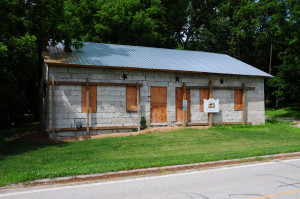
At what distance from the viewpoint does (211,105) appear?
16797mm

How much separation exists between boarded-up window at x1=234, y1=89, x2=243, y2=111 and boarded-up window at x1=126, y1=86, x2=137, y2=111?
24.3 ft

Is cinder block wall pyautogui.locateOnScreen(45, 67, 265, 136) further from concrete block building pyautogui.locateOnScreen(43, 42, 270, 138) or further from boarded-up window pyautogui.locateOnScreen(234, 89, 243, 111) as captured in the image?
boarded-up window pyautogui.locateOnScreen(234, 89, 243, 111)

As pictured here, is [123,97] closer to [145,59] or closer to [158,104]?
[158,104]

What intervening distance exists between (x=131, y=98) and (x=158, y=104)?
6.07ft

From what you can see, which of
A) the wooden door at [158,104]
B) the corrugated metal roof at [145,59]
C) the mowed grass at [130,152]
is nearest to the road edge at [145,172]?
the mowed grass at [130,152]

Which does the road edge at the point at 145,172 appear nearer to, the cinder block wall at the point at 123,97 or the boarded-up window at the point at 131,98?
the cinder block wall at the point at 123,97

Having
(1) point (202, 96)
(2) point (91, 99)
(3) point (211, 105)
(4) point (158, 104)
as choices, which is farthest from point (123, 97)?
(3) point (211, 105)

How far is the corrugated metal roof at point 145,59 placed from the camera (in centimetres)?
1476

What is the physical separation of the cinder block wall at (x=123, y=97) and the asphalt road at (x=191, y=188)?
26.5 feet

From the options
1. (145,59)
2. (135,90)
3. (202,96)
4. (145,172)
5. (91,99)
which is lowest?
(145,172)

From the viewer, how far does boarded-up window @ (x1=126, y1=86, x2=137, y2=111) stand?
1500 centimetres

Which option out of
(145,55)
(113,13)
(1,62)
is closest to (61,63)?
(1,62)

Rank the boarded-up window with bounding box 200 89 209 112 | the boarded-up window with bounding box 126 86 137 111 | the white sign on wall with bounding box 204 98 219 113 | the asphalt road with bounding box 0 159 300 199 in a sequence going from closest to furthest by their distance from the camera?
the asphalt road with bounding box 0 159 300 199 → the boarded-up window with bounding box 126 86 137 111 → the white sign on wall with bounding box 204 98 219 113 → the boarded-up window with bounding box 200 89 209 112

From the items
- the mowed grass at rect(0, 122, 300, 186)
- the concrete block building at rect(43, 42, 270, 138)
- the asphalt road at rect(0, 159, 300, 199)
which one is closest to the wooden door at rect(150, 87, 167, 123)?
the concrete block building at rect(43, 42, 270, 138)
